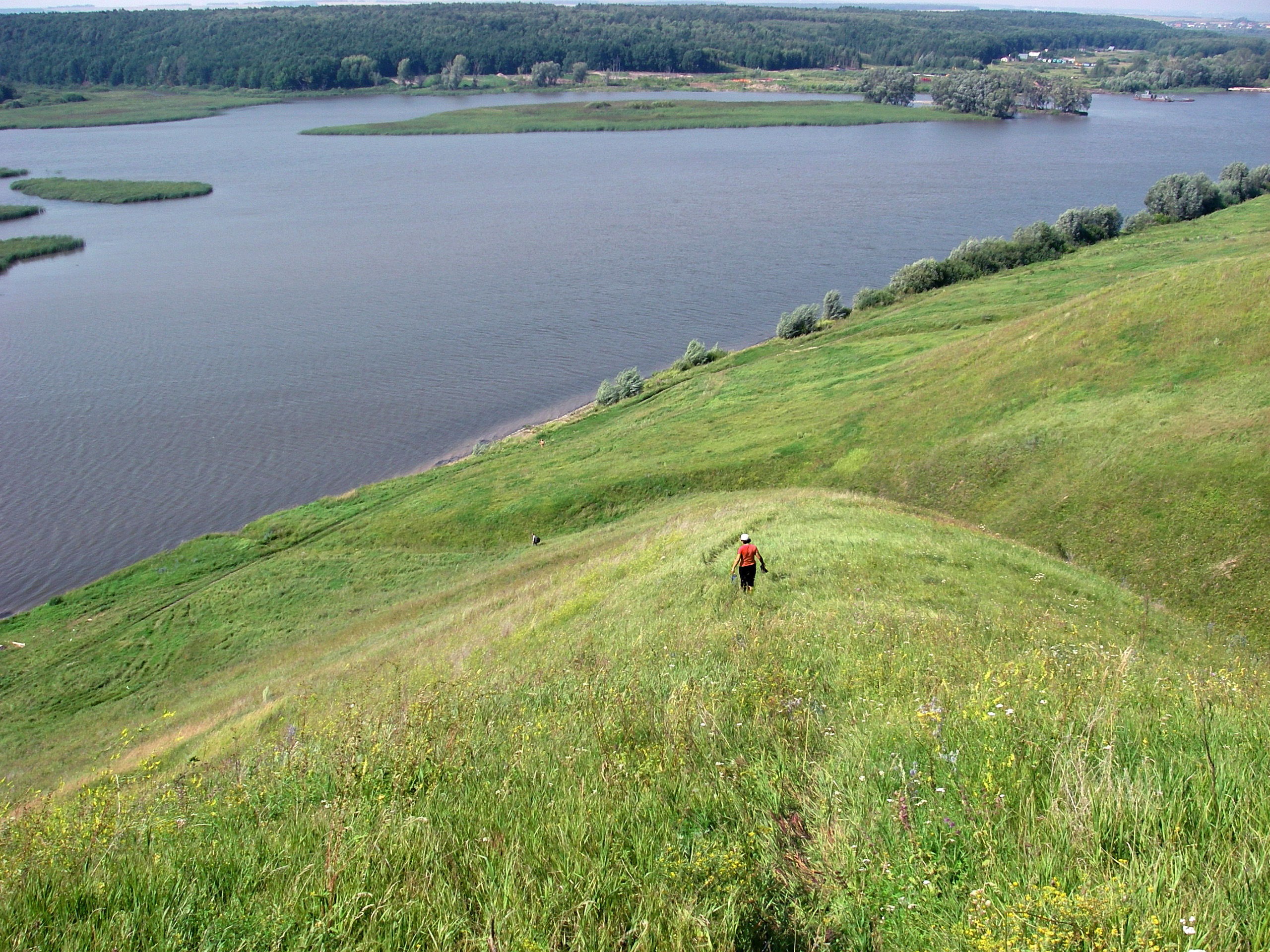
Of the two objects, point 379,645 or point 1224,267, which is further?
point 1224,267

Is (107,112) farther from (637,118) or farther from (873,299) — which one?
(873,299)

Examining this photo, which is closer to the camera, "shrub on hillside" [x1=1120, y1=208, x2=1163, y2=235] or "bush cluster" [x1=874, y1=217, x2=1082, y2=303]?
"bush cluster" [x1=874, y1=217, x2=1082, y2=303]

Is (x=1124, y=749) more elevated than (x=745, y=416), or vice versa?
(x=1124, y=749)

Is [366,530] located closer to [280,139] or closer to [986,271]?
[986,271]

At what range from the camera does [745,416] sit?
39.0m

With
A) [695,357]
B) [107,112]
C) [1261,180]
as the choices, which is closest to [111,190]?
[107,112]

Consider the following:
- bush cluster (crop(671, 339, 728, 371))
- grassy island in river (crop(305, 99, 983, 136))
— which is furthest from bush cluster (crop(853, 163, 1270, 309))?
grassy island in river (crop(305, 99, 983, 136))

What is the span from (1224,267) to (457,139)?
141 meters

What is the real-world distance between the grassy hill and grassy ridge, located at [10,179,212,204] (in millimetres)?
88823

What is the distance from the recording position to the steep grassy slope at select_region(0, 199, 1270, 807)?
20250 mm

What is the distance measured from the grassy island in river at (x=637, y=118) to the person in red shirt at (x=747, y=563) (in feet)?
506

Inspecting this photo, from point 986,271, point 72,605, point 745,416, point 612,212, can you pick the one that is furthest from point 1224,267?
point 612,212

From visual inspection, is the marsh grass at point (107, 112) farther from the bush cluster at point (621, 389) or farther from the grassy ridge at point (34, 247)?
the bush cluster at point (621, 389)

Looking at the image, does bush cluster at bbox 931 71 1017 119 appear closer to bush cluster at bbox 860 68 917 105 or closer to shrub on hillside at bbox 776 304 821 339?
bush cluster at bbox 860 68 917 105
